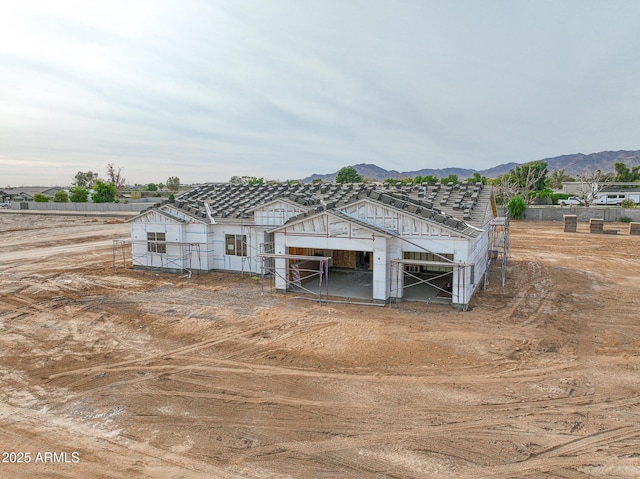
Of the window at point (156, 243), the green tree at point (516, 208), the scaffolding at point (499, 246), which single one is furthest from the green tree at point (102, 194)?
the scaffolding at point (499, 246)

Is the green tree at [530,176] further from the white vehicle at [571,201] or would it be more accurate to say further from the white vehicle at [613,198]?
the white vehicle at [613,198]

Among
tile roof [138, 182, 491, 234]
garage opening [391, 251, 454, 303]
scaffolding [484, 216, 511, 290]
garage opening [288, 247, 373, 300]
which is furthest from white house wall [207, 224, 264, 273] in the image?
scaffolding [484, 216, 511, 290]

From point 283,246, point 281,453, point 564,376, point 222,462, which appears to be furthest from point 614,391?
point 283,246

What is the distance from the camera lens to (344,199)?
21250mm

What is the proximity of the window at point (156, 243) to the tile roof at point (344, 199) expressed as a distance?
1.89 metres

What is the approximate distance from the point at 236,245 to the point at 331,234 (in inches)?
287

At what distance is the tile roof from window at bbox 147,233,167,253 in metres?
1.89

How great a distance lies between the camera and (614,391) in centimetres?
931

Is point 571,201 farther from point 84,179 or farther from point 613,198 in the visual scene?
point 84,179

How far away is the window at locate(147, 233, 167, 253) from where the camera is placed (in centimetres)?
2294

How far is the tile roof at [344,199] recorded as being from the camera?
17156 millimetres

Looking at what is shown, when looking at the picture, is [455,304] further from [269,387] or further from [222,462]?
[222,462]

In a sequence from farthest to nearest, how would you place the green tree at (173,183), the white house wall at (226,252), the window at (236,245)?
the green tree at (173,183) < the window at (236,245) < the white house wall at (226,252)

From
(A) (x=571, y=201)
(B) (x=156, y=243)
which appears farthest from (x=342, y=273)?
(A) (x=571, y=201)
